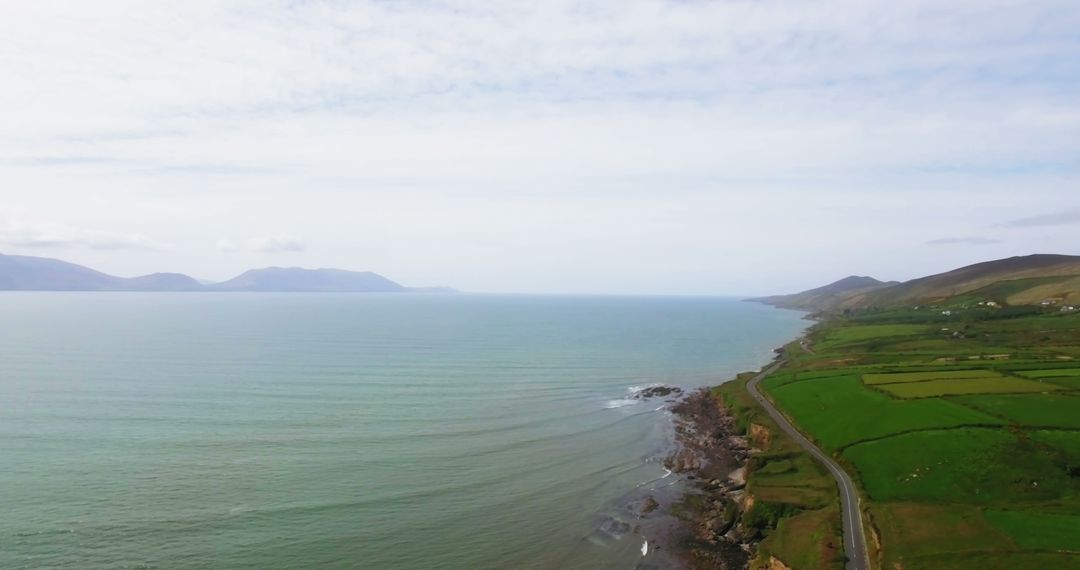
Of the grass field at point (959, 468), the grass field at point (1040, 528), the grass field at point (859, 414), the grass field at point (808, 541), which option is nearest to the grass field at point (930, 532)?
the grass field at point (1040, 528)

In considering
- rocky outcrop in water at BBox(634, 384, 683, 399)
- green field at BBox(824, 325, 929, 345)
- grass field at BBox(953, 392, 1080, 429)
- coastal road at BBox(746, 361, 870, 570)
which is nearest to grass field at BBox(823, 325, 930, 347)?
green field at BBox(824, 325, 929, 345)

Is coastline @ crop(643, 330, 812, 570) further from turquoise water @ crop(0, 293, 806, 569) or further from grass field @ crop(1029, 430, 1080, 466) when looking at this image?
grass field @ crop(1029, 430, 1080, 466)

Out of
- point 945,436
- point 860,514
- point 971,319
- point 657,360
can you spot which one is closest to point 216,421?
point 860,514

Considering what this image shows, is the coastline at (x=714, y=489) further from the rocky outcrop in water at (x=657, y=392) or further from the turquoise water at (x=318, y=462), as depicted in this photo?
the rocky outcrop in water at (x=657, y=392)

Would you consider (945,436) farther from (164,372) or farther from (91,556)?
(164,372)

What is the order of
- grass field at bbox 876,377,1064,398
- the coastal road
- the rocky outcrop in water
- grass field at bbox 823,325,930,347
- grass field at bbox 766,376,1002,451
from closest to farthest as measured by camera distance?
the coastal road, grass field at bbox 766,376,1002,451, grass field at bbox 876,377,1064,398, the rocky outcrop in water, grass field at bbox 823,325,930,347

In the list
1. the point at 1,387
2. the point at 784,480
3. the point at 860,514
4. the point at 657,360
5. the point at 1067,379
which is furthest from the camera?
the point at 657,360
